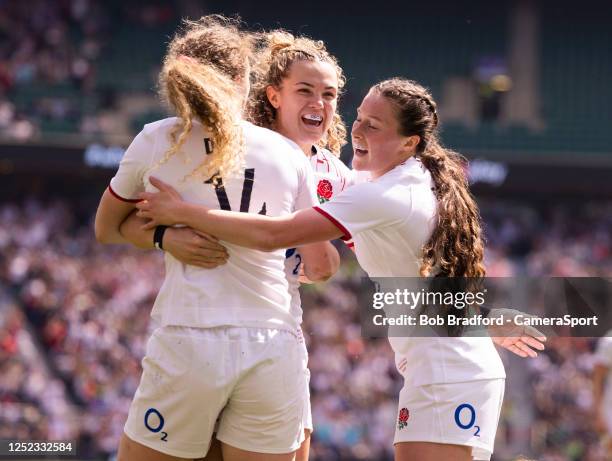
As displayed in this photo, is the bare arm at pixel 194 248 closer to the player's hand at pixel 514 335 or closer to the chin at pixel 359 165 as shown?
the chin at pixel 359 165

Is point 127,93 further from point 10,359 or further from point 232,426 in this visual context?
point 232,426

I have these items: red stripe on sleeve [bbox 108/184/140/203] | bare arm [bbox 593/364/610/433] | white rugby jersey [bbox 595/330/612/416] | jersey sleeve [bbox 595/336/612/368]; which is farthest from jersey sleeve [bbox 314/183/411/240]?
bare arm [bbox 593/364/610/433]

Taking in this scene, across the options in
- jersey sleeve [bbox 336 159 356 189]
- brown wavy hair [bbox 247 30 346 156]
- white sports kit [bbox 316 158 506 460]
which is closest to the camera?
white sports kit [bbox 316 158 506 460]

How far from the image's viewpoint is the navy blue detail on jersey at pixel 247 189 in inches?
127

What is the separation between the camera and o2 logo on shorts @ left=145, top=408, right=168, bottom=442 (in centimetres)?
320

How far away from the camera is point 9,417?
41.5 feet

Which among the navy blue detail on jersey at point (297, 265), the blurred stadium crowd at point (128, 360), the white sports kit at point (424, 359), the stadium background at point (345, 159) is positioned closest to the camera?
the white sports kit at point (424, 359)

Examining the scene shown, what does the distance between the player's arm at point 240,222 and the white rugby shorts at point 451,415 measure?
26.2 inches

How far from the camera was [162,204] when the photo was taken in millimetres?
3244

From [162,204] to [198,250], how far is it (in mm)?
193

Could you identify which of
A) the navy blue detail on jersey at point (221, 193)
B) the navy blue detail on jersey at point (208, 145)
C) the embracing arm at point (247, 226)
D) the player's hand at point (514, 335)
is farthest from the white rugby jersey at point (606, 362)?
the navy blue detail on jersey at point (208, 145)

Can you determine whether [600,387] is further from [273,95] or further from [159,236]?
[159,236]

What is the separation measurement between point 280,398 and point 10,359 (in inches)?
445

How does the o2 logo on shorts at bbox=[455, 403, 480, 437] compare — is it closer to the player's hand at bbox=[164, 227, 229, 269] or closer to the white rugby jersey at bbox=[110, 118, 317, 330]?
the white rugby jersey at bbox=[110, 118, 317, 330]
